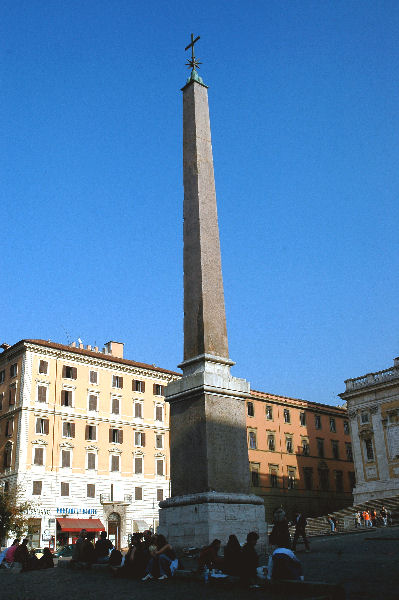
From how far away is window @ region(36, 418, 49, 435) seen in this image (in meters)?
39.7

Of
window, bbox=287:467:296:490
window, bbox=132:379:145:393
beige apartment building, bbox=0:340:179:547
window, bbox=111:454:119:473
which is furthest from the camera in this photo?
window, bbox=287:467:296:490

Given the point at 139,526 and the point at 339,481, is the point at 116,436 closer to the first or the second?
the point at 139,526

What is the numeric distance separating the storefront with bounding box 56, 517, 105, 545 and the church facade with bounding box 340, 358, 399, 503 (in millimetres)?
19060

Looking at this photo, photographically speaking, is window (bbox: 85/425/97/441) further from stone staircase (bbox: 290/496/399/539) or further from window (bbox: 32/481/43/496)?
stone staircase (bbox: 290/496/399/539)

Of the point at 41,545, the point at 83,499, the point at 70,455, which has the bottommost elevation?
the point at 41,545

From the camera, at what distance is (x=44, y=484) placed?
38.5 m

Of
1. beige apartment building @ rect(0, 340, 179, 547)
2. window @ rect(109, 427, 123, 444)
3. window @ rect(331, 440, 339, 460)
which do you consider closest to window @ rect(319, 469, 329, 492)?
window @ rect(331, 440, 339, 460)

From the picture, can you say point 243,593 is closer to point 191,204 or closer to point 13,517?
point 191,204

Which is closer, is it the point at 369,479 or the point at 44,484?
the point at 44,484

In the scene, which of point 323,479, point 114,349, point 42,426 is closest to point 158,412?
point 114,349

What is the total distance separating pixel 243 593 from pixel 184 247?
7.08 m

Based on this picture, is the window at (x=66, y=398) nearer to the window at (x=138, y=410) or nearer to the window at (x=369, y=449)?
the window at (x=138, y=410)

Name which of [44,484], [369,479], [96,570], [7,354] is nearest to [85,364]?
[7,354]

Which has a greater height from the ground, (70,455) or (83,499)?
(70,455)
